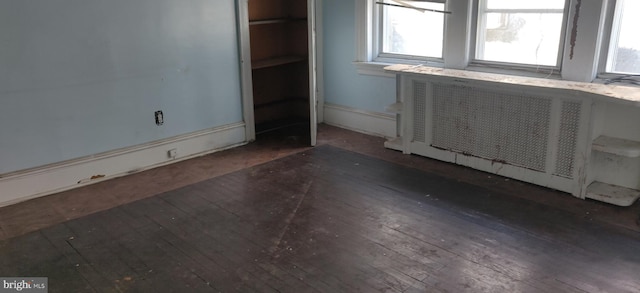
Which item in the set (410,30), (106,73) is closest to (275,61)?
(410,30)

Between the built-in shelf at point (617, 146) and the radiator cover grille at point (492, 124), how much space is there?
0.67ft

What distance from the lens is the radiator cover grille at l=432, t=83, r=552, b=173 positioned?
3768mm

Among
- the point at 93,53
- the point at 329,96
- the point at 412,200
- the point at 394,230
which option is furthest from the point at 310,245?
the point at 329,96

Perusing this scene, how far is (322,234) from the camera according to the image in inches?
124

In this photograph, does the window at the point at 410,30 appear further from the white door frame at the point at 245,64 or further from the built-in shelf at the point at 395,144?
the white door frame at the point at 245,64

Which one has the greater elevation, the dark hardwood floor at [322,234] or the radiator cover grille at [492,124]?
the radiator cover grille at [492,124]

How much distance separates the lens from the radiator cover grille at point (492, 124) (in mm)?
3768

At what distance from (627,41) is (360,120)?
2.63 m

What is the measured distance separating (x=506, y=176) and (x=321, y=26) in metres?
2.65

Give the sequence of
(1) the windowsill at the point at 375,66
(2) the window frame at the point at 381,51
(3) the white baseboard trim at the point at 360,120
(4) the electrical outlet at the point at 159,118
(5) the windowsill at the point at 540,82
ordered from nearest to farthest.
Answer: (5) the windowsill at the point at 540,82 → (4) the electrical outlet at the point at 159,118 → (2) the window frame at the point at 381,51 → (1) the windowsill at the point at 375,66 → (3) the white baseboard trim at the point at 360,120

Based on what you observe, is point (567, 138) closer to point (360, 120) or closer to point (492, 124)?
point (492, 124)

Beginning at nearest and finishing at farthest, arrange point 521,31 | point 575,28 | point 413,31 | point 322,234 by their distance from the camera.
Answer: point 322,234, point 575,28, point 521,31, point 413,31

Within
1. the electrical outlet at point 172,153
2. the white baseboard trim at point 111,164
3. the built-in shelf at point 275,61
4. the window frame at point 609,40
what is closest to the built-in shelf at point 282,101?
the built-in shelf at point 275,61

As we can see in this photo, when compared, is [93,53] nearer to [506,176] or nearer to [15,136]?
[15,136]
